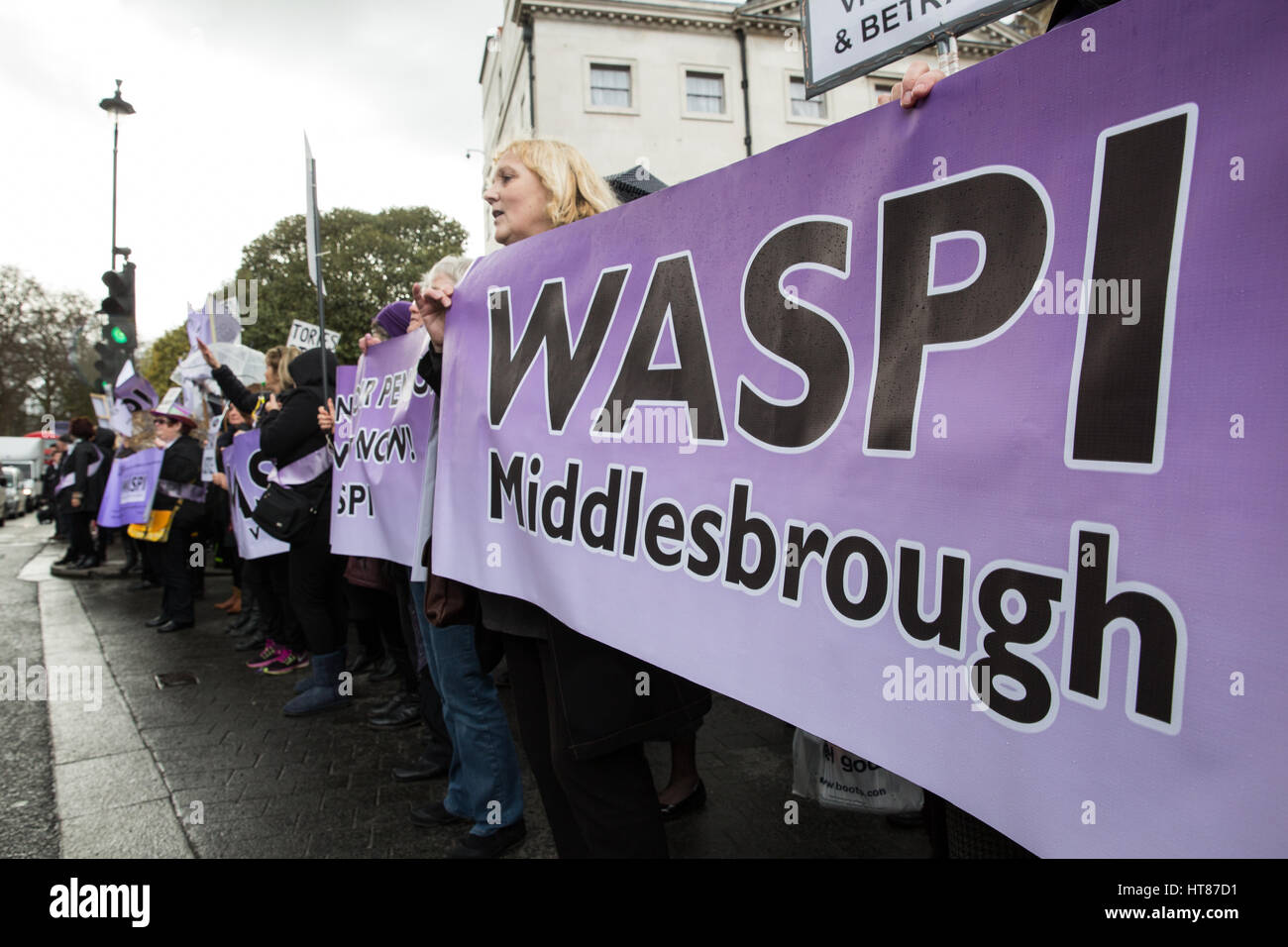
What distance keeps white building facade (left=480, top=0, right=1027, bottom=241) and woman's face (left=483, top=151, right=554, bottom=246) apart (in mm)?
23610

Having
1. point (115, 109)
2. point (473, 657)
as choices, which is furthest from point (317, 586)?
point (115, 109)

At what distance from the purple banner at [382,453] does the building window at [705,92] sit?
1012 inches

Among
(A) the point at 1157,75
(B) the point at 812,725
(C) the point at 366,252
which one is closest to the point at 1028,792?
(B) the point at 812,725

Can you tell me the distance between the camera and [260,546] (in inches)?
210

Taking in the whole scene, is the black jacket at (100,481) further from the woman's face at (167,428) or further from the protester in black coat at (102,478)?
the woman's face at (167,428)

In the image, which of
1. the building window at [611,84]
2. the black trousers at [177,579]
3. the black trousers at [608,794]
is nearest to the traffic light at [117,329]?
the black trousers at [177,579]

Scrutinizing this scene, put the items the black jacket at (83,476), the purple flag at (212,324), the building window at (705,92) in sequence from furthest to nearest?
Result: the building window at (705,92)
the black jacket at (83,476)
the purple flag at (212,324)

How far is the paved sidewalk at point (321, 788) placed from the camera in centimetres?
293

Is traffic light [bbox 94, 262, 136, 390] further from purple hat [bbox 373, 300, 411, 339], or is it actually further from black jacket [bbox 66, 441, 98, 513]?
purple hat [bbox 373, 300, 411, 339]

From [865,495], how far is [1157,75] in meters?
0.68

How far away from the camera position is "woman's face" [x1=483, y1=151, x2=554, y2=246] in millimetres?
2457

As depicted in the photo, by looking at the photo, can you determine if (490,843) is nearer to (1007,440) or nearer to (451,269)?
(451,269)

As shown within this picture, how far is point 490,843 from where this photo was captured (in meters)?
2.81
